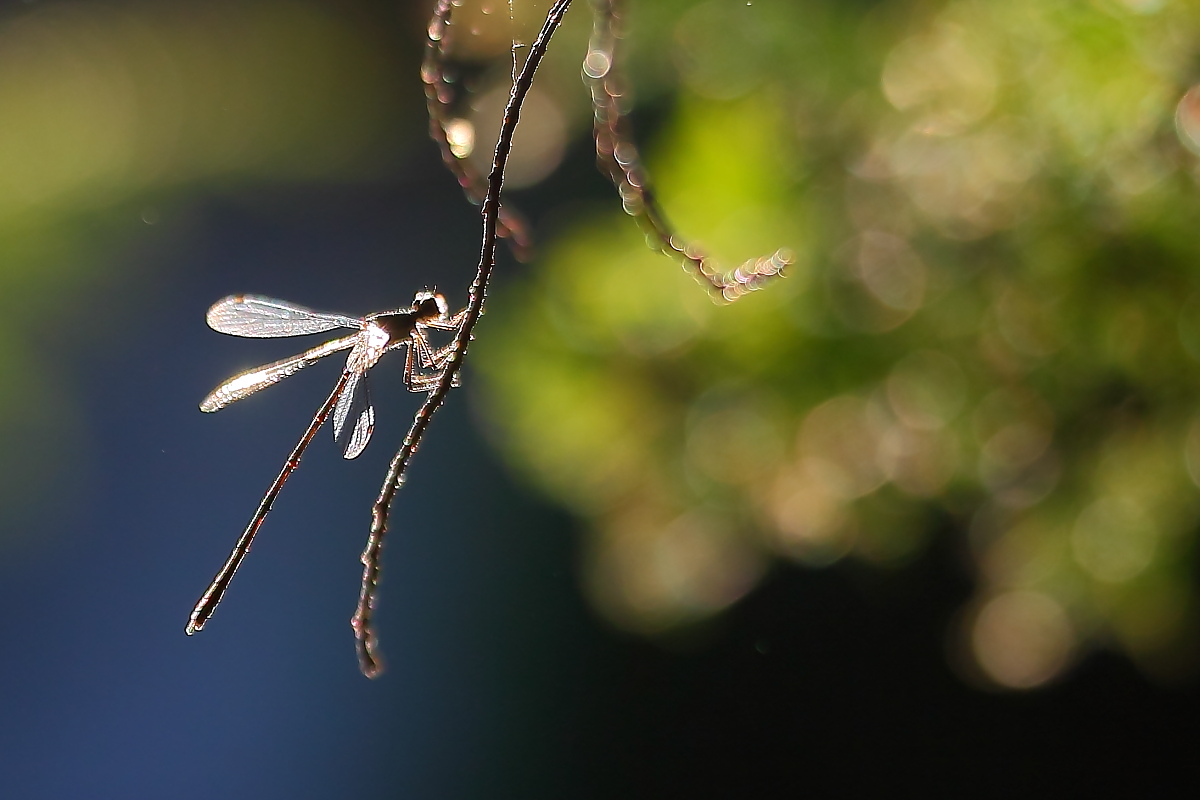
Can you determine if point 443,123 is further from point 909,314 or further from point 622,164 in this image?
point 909,314

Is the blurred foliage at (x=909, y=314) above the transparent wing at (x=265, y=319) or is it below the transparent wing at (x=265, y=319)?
above

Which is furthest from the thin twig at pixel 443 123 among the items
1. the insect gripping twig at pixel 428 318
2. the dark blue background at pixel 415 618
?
the dark blue background at pixel 415 618

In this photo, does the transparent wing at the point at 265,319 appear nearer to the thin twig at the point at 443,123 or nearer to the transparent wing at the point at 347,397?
the transparent wing at the point at 347,397

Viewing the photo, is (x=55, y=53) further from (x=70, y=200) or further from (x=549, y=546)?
(x=549, y=546)

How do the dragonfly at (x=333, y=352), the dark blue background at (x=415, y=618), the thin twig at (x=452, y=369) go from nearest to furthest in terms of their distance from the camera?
the thin twig at (x=452, y=369) → the dragonfly at (x=333, y=352) → the dark blue background at (x=415, y=618)

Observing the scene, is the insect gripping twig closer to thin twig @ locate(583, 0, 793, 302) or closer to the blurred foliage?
thin twig @ locate(583, 0, 793, 302)

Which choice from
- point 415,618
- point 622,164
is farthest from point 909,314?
point 415,618
